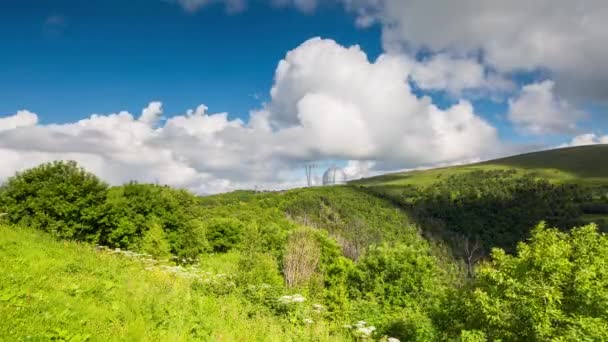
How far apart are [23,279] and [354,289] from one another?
114 ft

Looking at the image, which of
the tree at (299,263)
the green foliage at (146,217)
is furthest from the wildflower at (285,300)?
the tree at (299,263)

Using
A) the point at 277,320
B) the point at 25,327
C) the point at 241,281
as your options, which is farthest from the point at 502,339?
the point at 25,327

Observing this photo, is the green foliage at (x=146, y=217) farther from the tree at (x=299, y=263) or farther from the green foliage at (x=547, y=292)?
the green foliage at (x=547, y=292)

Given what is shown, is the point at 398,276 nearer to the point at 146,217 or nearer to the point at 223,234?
the point at 146,217

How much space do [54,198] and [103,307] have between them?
1932 centimetres

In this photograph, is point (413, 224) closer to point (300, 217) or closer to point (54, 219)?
point (300, 217)

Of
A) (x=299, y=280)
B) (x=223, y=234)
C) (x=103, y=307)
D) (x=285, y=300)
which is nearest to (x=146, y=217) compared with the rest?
(x=299, y=280)

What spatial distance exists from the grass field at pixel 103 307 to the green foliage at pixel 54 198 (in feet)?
37.7

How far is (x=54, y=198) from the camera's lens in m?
24.3

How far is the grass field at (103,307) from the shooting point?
22.4ft

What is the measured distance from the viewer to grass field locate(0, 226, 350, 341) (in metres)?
6.84

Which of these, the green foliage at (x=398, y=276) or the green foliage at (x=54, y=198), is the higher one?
the green foliage at (x=54, y=198)

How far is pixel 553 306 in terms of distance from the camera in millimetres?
11430

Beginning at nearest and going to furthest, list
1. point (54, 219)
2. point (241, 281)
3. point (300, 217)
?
point (241, 281), point (54, 219), point (300, 217)
